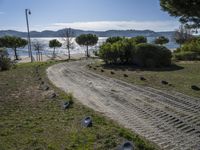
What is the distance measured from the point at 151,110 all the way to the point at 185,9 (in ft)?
18.4

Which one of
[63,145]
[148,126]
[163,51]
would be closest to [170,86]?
[148,126]

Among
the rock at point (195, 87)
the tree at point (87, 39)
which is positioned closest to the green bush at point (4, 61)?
the rock at point (195, 87)

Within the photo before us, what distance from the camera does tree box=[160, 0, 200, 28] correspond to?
500 inches

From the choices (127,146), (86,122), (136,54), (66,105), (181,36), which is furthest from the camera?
(181,36)

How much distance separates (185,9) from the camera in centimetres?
1318

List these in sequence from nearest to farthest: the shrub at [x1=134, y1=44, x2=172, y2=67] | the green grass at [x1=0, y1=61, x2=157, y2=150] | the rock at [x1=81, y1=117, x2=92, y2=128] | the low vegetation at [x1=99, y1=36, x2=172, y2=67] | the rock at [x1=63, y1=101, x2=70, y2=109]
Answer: the green grass at [x1=0, y1=61, x2=157, y2=150], the rock at [x1=81, y1=117, x2=92, y2=128], the rock at [x1=63, y1=101, x2=70, y2=109], the shrub at [x1=134, y1=44, x2=172, y2=67], the low vegetation at [x1=99, y1=36, x2=172, y2=67]

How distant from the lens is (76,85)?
53.1ft

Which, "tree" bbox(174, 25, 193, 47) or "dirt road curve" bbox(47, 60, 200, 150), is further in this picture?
"tree" bbox(174, 25, 193, 47)

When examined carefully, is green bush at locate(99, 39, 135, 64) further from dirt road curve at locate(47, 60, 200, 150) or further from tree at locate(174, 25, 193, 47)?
tree at locate(174, 25, 193, 47)

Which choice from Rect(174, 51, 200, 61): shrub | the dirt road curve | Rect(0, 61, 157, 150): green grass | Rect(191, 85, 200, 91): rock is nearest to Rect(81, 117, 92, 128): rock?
Rect(0, 61, 157, 150): green grass

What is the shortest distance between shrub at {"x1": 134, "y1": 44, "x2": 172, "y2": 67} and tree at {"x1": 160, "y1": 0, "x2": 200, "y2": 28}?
1027 cm

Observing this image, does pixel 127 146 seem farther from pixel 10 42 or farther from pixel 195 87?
pixel 10 42

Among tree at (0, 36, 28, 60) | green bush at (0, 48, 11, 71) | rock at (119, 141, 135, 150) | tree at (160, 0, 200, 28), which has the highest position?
tree at (160, 0, 200, 28)

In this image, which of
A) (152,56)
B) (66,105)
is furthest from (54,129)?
(152,56)
